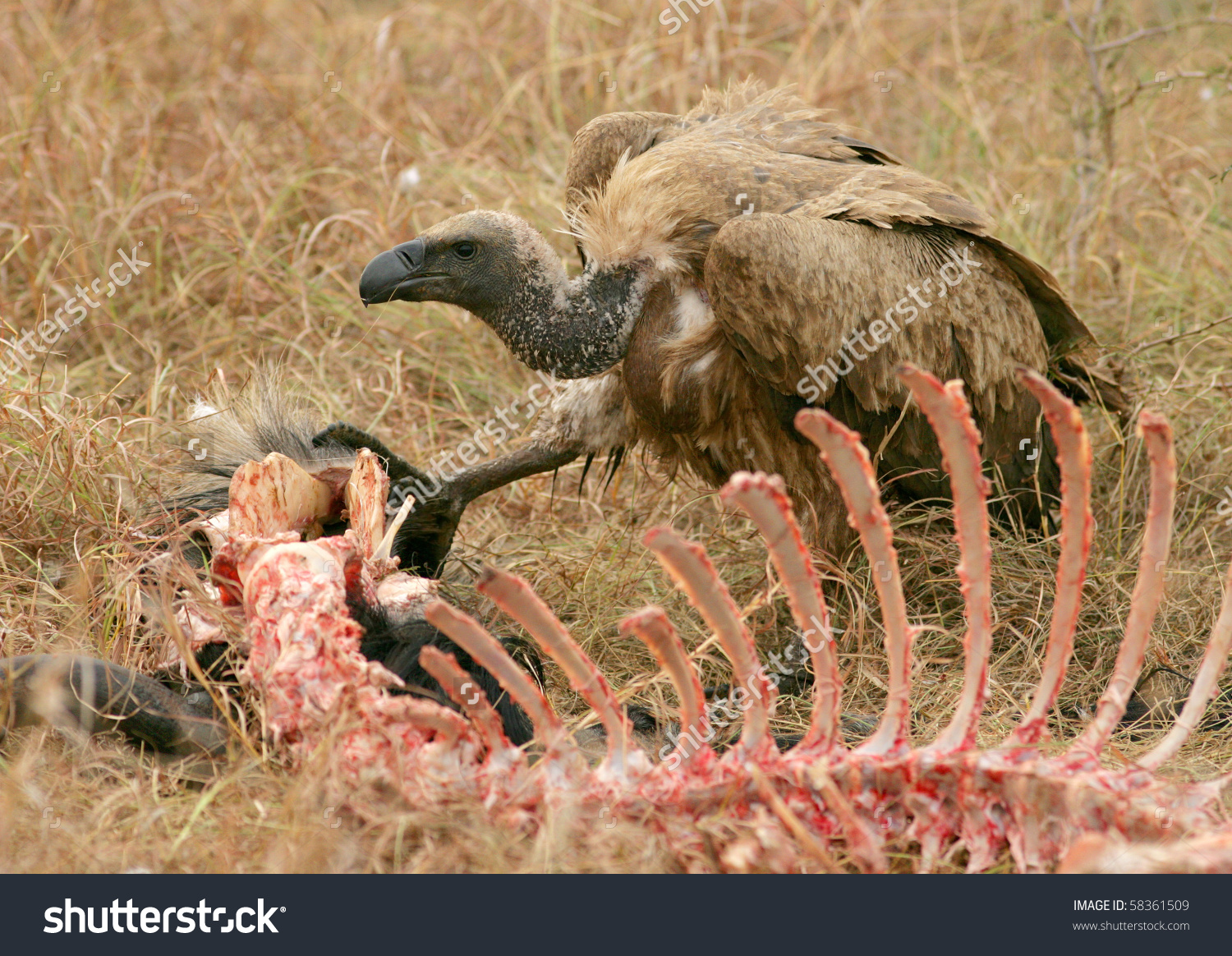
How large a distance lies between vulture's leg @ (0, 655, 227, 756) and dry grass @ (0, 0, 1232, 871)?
0.08 meters

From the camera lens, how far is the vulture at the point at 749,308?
3.09 meters

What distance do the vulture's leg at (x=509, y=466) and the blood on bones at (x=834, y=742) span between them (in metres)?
1.23

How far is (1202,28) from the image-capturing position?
647cm

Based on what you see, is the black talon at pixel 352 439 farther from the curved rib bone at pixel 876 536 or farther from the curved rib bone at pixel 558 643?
the curved rib bone at pixel 876 536

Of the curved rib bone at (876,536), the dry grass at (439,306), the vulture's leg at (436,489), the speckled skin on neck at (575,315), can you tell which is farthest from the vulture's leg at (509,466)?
the curved rib bone at (876,536)

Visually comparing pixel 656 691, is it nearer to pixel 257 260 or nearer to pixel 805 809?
pixel 805 809

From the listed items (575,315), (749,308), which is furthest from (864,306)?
(575,315)

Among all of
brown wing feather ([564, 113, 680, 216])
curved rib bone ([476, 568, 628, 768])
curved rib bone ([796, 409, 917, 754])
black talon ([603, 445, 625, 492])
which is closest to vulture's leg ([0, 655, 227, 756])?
curved rib bone ([476, 568, 628, 768])

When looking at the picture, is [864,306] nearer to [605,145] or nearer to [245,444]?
Answer: [605,145]

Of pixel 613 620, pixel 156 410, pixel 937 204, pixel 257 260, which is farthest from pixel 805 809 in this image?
pixel 257 260

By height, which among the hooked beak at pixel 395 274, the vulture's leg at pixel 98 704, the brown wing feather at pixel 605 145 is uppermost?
the brown wing feather at pixel 605 145

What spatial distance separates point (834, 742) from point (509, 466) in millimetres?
1769

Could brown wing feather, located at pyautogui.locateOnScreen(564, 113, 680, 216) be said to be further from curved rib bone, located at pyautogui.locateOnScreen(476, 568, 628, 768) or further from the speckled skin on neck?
curved rib bone, located at pyautogui.locateOnScreen(476, 568, 628, 768)

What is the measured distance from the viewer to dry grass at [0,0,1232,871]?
238 centimetres
